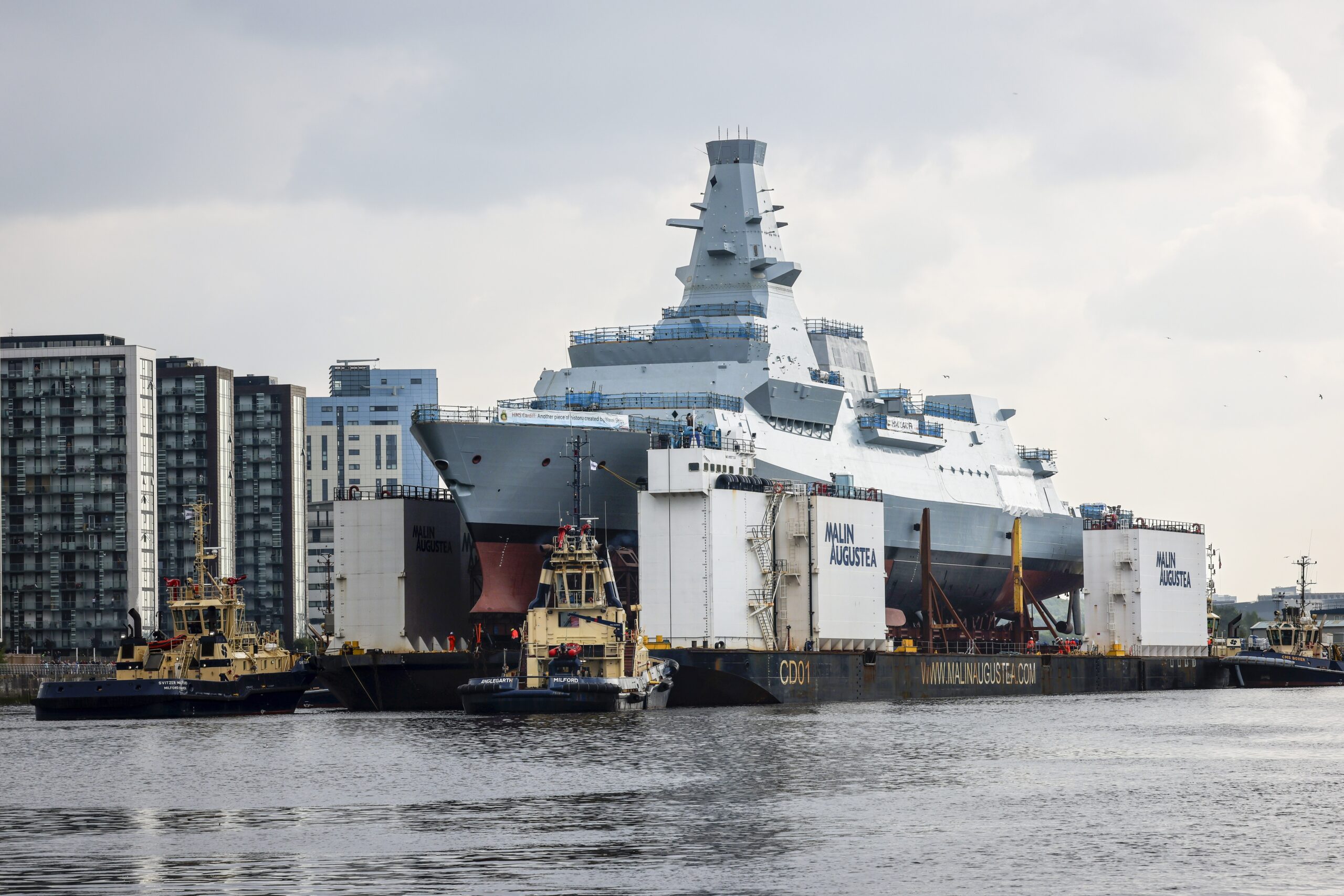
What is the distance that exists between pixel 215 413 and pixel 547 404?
80459mm

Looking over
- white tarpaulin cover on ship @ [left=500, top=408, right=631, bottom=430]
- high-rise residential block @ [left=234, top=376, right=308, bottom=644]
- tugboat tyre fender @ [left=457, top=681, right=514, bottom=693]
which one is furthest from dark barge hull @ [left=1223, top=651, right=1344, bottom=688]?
high-rise residential block @ [left=234, top=376, right=308, bottom=644]

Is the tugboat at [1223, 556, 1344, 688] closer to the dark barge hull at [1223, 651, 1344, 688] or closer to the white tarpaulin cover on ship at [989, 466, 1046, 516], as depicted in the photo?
the dark barge hull at [1223, 651, 1344, 688]

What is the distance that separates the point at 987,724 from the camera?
2522 inches

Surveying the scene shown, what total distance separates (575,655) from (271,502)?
10051cm

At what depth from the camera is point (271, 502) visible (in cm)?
16150

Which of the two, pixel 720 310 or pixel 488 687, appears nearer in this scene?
pixel 488 687

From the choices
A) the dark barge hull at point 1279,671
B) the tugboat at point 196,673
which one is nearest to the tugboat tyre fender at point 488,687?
the tugboat at point 196,673

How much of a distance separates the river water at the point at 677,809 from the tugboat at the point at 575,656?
4.04 feet

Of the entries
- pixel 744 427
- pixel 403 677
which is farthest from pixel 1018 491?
pixel 403 677

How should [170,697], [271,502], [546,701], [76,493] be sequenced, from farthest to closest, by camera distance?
[271,502]
[76,493]
[170,697]
[546,701]

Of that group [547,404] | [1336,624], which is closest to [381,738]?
[547,404]

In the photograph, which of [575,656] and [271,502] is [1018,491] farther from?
[271,502]

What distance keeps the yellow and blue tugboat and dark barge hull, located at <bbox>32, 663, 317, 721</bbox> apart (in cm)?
1102

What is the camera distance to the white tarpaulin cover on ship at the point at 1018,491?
101438 millimetres
